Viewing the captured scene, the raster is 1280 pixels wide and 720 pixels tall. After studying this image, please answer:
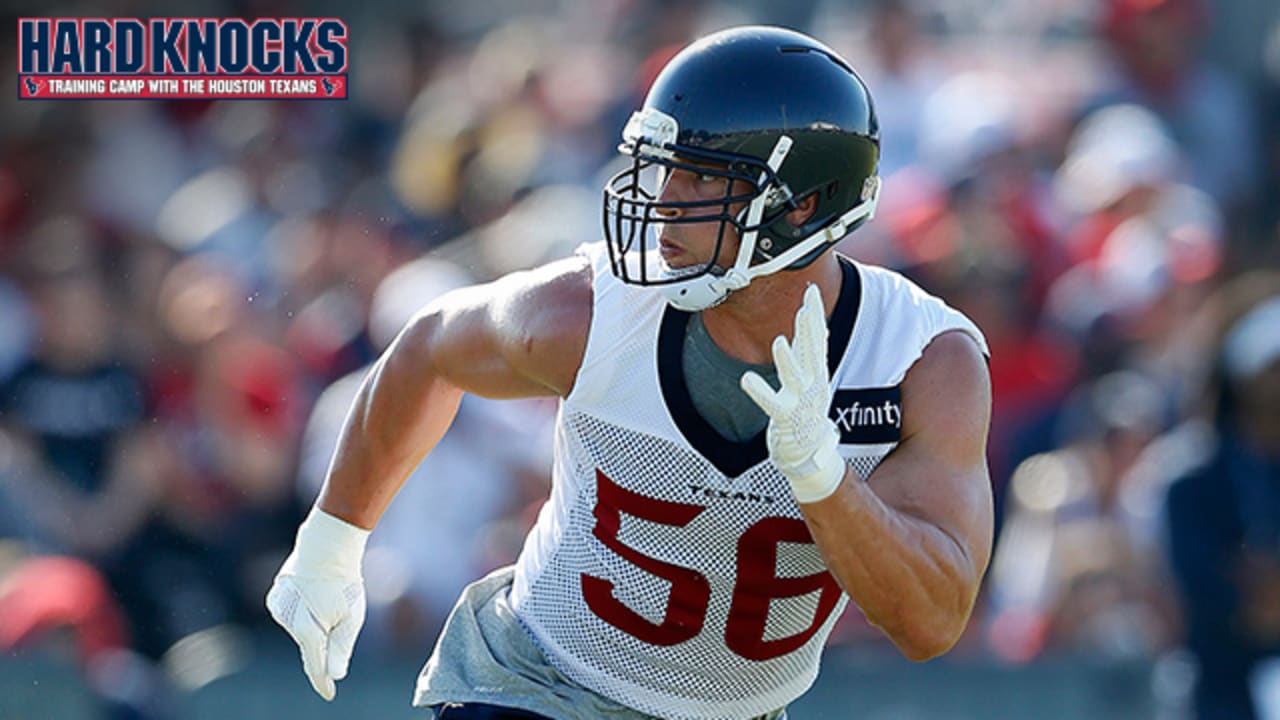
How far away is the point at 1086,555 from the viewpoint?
233 inches

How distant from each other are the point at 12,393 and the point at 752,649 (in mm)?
4109

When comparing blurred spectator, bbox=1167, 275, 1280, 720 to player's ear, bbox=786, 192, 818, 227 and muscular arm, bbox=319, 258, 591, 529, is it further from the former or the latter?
muscular arm, bbox=319, 258, 591, 529

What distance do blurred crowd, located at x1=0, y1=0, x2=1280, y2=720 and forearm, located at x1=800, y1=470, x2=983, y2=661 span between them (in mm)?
2854

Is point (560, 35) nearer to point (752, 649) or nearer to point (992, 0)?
point (992, 0)

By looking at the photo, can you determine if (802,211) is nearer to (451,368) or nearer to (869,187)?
(869,187)

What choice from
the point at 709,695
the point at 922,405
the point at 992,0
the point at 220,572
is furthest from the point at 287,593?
the point at 992,0

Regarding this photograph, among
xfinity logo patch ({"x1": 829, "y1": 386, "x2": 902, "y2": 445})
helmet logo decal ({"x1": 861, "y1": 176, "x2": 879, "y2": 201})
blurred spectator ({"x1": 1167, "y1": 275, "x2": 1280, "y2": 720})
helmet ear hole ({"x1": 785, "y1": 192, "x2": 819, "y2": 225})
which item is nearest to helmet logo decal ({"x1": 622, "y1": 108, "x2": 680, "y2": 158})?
helmet ear hole ({"x1": 785, "y1": 192, "x2": 819, "y2": 225})

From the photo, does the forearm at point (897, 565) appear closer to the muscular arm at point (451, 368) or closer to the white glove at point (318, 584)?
the muscular arm at point (451, 368)

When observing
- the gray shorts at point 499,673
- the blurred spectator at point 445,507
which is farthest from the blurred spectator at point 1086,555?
the gray shorts at point 499,673

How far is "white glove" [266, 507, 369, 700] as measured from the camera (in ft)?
11.9

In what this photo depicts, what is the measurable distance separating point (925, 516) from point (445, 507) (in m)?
3.45

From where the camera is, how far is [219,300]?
673 cm

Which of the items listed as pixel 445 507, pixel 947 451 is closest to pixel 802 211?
pixel 947 451

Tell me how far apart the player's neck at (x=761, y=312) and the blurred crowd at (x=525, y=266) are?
8.80ft
